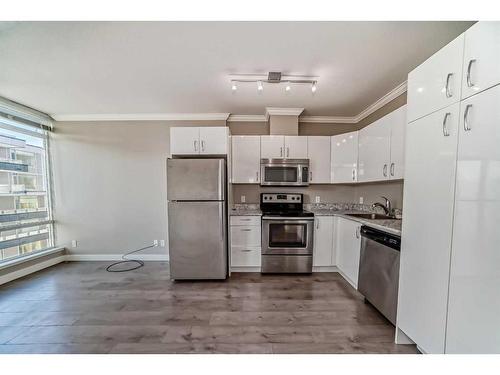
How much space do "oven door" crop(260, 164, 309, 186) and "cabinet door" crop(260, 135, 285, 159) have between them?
0.20m

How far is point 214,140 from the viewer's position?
2.82m

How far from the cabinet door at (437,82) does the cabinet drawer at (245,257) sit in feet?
7.85

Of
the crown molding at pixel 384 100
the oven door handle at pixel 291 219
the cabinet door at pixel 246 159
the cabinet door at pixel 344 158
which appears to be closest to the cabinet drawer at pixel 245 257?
the oven door handle at pixel 291 219

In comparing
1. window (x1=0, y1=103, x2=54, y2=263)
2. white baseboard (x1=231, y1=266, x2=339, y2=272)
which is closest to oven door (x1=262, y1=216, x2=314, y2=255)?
white baseboard (x1=231, y1=266, x2=339, y2=272)

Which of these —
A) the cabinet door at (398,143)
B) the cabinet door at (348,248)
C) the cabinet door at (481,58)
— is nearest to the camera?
the cabinet door at (481,58)

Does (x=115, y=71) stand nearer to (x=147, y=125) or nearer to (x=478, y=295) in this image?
(x=147, y=125)

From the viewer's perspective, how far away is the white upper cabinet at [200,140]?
2.82 metres

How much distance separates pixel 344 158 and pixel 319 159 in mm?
376

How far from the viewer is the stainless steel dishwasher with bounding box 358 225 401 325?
1.75m

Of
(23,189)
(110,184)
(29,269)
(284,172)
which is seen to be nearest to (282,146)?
(284,172)

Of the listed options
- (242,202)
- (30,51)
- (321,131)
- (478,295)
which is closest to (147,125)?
(30,51)

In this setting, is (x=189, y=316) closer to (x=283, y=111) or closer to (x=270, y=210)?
(x=270, y=210)

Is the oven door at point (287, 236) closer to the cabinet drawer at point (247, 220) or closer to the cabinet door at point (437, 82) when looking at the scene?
the cabinet drawer at point (247, 220)

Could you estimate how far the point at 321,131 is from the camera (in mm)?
3637
